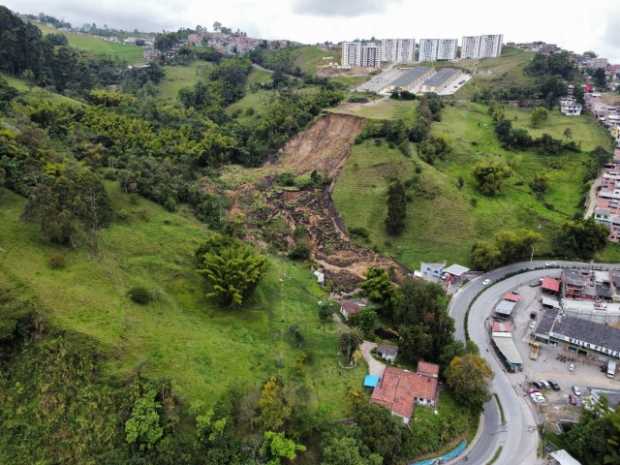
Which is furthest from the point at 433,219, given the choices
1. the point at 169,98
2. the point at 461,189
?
the point at 169,98

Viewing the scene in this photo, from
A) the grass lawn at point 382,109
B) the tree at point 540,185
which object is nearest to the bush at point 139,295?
the tree at point 540,185

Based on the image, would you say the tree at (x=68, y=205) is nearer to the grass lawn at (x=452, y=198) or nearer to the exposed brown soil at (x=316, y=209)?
the exposed brown soil at (x=316, y=209)

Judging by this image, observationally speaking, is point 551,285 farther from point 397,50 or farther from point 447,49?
point 447,49

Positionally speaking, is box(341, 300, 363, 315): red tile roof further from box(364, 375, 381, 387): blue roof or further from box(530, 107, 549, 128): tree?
box(530, 107, 549, 128): tree

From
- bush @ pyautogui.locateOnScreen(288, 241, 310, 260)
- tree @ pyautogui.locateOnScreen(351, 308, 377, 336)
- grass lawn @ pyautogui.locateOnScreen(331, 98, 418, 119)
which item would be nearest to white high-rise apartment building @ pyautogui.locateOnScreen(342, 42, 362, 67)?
grass lawn @ pyautogui.locateOnScreen(331, 98, 418, 119)

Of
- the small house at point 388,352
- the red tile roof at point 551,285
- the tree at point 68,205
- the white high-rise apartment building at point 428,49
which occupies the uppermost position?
the white high-rise apartment building at point 428,49

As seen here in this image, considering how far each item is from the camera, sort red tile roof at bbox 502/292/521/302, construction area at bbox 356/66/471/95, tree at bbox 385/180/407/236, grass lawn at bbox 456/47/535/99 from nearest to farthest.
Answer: red tile roof at bbox 502/292/521/302 → tree at bbox 385/180/407/236 → construction area at bbox 356/66/471/95 → grass lawn at bbox 456/47/535/99
